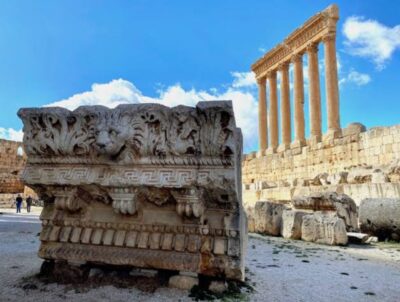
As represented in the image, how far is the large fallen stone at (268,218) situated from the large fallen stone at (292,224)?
1.06ft

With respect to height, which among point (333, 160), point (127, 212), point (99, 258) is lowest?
point (99, 258)

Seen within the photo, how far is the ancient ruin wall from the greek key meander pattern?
26.1 ft

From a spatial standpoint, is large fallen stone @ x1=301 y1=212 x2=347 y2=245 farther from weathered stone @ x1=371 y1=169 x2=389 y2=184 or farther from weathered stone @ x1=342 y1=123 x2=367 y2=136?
weathered stone @ x1=342 y1=123 x2=367 y2=136

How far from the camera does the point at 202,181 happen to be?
2.81 meters

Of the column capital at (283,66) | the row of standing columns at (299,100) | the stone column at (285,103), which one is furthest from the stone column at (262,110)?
the stone column at (285,103)

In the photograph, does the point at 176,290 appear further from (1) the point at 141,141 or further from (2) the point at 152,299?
(1) the point at 141,141

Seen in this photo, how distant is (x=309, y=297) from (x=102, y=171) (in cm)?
236

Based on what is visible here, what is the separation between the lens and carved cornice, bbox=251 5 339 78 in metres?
19.4

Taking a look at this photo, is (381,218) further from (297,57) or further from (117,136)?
(297,57)

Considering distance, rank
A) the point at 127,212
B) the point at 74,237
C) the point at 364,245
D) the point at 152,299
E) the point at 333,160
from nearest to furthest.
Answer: the point at 152,299 → the point at 127,212 → the point at 74,237 → the point at 364,245 → the point at 333,160

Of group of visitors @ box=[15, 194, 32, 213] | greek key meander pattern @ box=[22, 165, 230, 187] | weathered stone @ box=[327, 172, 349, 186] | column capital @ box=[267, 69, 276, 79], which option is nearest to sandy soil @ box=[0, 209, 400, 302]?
greek key meander pattern @ box=[22, 165, 230, 187]

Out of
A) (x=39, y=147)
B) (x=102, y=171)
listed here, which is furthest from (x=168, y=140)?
(x=39, y=147)

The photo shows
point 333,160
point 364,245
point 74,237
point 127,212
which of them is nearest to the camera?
point 127,212

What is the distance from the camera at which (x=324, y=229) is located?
6930 mm
